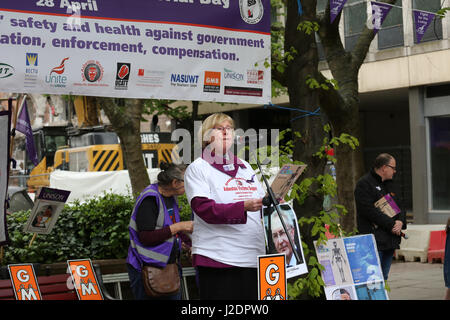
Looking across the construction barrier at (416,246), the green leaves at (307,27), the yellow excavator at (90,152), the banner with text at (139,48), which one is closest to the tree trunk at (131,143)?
the banner with text at (139,48)

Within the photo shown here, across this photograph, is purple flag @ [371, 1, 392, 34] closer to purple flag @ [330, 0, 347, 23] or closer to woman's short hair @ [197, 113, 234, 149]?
purple flag @ [330, 0, 347, 23]

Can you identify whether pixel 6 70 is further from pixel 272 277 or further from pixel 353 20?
pixel 353 20

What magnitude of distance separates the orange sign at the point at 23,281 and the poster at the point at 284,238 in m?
2.03

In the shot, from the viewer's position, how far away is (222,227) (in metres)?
4.73

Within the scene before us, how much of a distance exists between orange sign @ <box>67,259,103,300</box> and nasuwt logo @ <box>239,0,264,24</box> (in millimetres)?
2663

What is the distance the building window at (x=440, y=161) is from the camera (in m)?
22.6

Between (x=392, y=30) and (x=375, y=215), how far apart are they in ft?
53.1

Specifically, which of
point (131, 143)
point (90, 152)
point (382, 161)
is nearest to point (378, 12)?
point (382, 161)

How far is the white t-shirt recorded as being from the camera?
4.73 meters

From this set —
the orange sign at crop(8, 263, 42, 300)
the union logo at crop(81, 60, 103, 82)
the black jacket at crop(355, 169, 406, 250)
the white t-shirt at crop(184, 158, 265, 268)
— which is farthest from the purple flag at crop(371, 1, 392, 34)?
the orange sign at crop(8, 263, 42, 300)

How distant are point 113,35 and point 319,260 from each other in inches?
102

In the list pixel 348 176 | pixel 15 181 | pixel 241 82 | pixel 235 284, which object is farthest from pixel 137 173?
pixel 15 181

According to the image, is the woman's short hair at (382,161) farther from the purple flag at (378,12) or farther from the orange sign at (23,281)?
the orange sign at (23,281)

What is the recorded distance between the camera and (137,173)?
11859mm
